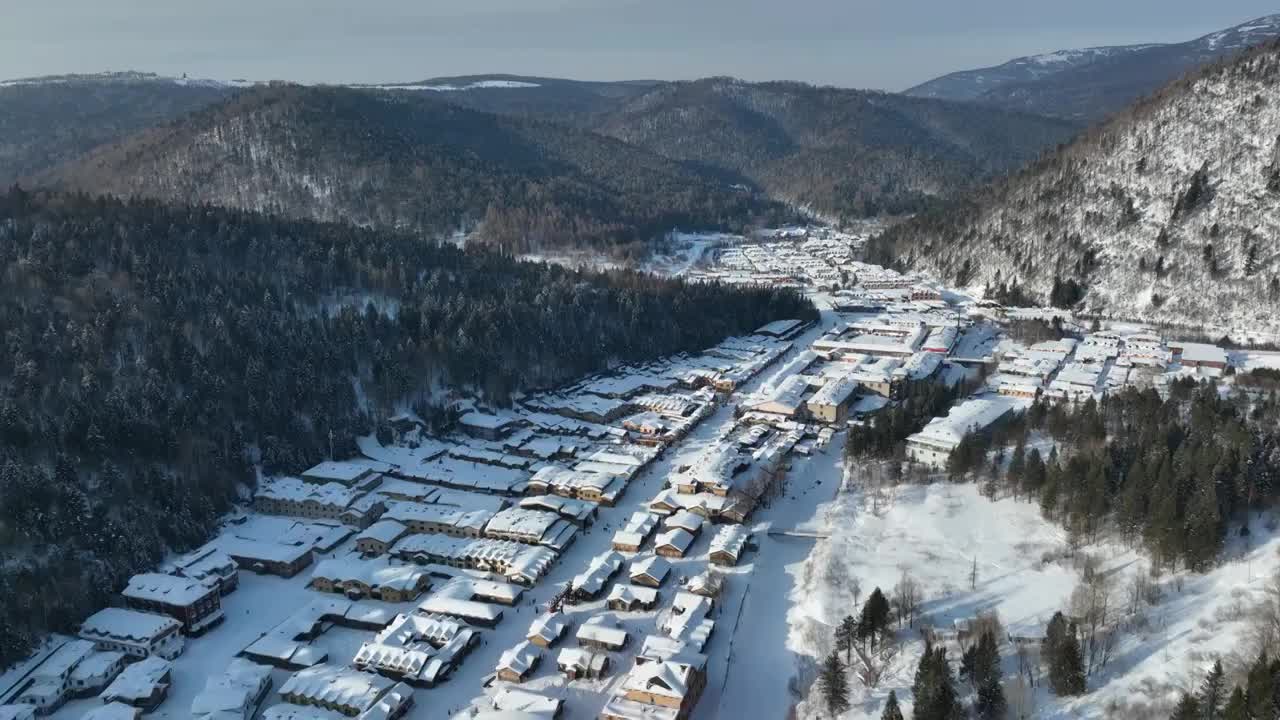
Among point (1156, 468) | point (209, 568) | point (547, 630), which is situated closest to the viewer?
point (547, 630)

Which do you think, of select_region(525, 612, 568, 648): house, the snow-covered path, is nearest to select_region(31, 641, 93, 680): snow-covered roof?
select_region(525, 612, 568, 648): house

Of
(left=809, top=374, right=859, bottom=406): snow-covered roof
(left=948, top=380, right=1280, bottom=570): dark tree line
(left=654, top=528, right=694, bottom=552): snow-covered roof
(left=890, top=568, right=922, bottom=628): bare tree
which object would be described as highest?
(left=948, top=380, right=1280, bottom=570): dark tree line

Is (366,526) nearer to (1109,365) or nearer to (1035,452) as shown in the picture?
(1035,452)

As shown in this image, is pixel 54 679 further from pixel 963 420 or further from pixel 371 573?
pixel 963 420

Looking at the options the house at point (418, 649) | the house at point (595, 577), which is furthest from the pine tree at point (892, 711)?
the house at point (418, 649)

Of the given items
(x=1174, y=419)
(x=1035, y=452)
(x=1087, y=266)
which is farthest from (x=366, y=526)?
(x=1087, y=266)

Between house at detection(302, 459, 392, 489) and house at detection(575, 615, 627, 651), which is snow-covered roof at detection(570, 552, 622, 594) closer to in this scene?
house at detection(575, 615, 627, 651)

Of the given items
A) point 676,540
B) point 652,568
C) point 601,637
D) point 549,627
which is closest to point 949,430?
point 676,540
